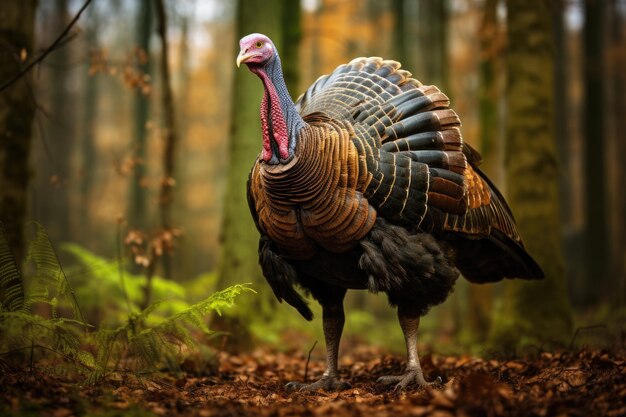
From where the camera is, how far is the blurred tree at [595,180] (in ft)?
49.3

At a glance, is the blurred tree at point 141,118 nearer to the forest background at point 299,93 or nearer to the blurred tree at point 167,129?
the forest background at point 299,93

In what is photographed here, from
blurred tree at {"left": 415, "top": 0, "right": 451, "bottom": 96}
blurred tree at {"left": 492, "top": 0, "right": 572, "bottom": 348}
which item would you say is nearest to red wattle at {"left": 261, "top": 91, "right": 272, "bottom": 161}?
blurred tree at {"left": 492, "top": 0, "right": 572, "bottom": 348}

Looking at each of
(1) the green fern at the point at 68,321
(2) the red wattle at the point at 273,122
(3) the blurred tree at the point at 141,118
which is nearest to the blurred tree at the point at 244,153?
(1) the green fern at the point at 68,321

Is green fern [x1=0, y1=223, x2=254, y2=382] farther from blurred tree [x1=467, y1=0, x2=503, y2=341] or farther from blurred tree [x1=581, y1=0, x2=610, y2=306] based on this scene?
blurred tree [x1=581, y1=0, x2=610, y2=306]

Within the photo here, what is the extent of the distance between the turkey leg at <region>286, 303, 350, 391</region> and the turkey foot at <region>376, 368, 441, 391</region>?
379 mm

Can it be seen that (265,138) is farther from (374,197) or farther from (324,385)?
(324,385)

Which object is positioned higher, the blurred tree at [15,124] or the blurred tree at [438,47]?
the blurred tree at [438,47]

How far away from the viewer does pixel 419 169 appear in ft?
16.8

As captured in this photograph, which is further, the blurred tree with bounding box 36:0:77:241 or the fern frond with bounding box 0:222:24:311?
the blurred tree with bounding box 36:0:77:241

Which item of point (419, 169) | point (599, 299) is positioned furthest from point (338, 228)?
point (599, 299)

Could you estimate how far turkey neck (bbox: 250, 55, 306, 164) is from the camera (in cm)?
493

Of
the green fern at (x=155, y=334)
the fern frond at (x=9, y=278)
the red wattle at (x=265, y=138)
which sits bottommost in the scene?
the green fern at (x=155, y=334)

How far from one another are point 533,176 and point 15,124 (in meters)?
5.82

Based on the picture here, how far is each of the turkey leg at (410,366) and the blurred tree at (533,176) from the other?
216 cm
